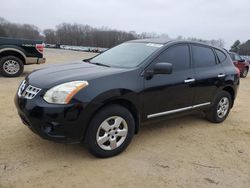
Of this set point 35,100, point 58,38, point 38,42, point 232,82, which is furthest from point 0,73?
point 58,38

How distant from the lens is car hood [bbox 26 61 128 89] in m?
3.34

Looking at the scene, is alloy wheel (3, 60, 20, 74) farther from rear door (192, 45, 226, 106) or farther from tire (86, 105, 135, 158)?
tire (86, 105, 135, 158)

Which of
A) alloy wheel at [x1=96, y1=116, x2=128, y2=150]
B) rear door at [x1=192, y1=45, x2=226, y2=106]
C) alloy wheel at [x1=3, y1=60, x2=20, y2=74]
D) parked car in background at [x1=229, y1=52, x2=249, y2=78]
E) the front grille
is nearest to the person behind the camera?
the front grille

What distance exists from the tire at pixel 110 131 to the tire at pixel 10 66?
694cm

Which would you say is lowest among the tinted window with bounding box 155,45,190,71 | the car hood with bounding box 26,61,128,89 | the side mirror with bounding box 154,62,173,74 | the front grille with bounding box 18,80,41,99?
the front grille with bounding box 18,80,41,99

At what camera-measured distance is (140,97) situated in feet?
12.3

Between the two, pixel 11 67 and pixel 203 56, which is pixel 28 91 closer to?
pixel 203 56

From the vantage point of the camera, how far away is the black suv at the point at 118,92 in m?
3.18

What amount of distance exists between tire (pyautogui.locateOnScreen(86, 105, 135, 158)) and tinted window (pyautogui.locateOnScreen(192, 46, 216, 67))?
1.82 metres

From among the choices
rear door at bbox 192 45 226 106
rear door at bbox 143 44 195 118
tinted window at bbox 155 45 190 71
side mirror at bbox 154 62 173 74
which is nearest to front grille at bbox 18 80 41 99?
rear door at bbox 143 44 195 118

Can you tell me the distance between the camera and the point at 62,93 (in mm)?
3172

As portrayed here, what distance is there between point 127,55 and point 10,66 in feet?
20.9

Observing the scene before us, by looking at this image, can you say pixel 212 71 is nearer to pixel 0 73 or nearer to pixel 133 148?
pixel 133 148

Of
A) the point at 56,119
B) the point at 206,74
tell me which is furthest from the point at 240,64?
the point at 56,119
